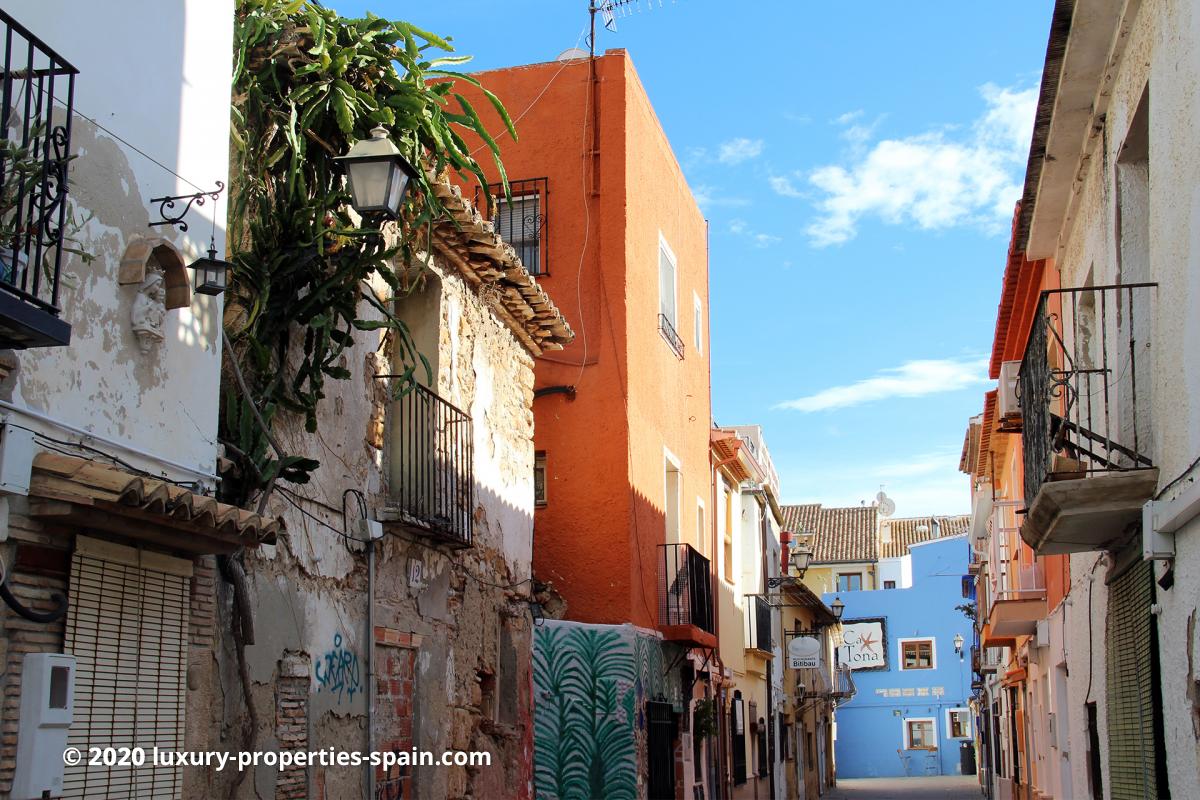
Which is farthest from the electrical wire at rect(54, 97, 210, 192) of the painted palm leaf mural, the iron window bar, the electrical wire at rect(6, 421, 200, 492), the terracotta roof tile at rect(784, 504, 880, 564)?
the terracotta roof tile at rect(784, 504, 880, 564)

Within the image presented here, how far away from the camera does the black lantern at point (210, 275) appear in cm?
686

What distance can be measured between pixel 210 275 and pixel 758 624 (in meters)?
19.7

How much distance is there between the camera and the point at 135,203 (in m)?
6.70

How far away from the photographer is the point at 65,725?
5.75m

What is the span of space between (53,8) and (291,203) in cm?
245

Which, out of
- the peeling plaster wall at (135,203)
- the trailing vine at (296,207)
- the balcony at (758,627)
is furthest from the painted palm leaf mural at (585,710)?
the balcony at (758,627)

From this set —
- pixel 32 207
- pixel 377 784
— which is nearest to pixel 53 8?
pixel 32 207

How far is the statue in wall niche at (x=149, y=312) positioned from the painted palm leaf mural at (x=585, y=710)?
316 inches

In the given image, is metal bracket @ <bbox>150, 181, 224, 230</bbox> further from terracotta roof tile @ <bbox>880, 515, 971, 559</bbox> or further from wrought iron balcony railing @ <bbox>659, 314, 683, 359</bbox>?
terracotta roof tile @ <bbox>880, 515, 971, 559</bbox>

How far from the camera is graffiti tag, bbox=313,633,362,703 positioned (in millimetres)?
8680

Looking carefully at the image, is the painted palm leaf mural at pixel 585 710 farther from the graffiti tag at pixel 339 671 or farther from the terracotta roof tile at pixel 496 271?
the graffiti tag at pixel 339 671

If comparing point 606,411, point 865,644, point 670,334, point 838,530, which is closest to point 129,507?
point 606,411

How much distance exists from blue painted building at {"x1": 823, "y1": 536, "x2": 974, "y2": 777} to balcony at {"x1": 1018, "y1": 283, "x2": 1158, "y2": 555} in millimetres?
45148

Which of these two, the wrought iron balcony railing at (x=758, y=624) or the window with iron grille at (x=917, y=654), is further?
the window with iron grille at (x=917, y=654)
